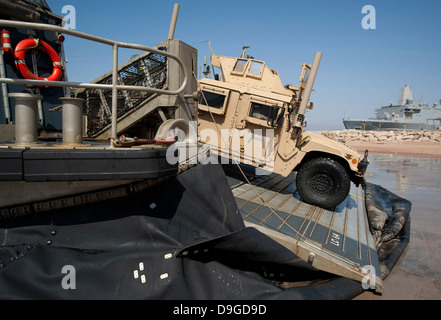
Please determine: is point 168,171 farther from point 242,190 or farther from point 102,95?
point 102,95

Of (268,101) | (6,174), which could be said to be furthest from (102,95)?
(6,174)

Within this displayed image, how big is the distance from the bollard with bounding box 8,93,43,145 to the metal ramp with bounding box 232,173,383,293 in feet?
8.56

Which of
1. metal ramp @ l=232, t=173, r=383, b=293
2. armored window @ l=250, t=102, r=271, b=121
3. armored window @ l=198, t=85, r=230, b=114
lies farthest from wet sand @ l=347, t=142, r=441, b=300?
armored window @ l=198, t=85, r=230, b=114

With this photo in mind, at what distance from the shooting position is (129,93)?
5691mm

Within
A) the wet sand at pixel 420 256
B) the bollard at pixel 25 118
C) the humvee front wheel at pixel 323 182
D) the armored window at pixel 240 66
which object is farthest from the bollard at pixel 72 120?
the armored window at pixel 240 66

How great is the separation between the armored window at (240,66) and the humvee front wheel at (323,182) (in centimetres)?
269

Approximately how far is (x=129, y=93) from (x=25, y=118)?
358 centimetres

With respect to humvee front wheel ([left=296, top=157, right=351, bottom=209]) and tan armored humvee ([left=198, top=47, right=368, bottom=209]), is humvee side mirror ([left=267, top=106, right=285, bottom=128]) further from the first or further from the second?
humvee front wheel ([left=296, top=157, right=351, bottom=209])

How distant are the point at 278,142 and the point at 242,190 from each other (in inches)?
50.1

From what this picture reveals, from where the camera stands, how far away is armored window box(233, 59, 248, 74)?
20.5ft

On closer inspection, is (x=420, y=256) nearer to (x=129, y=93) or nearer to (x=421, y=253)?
(x=421, y=253)
